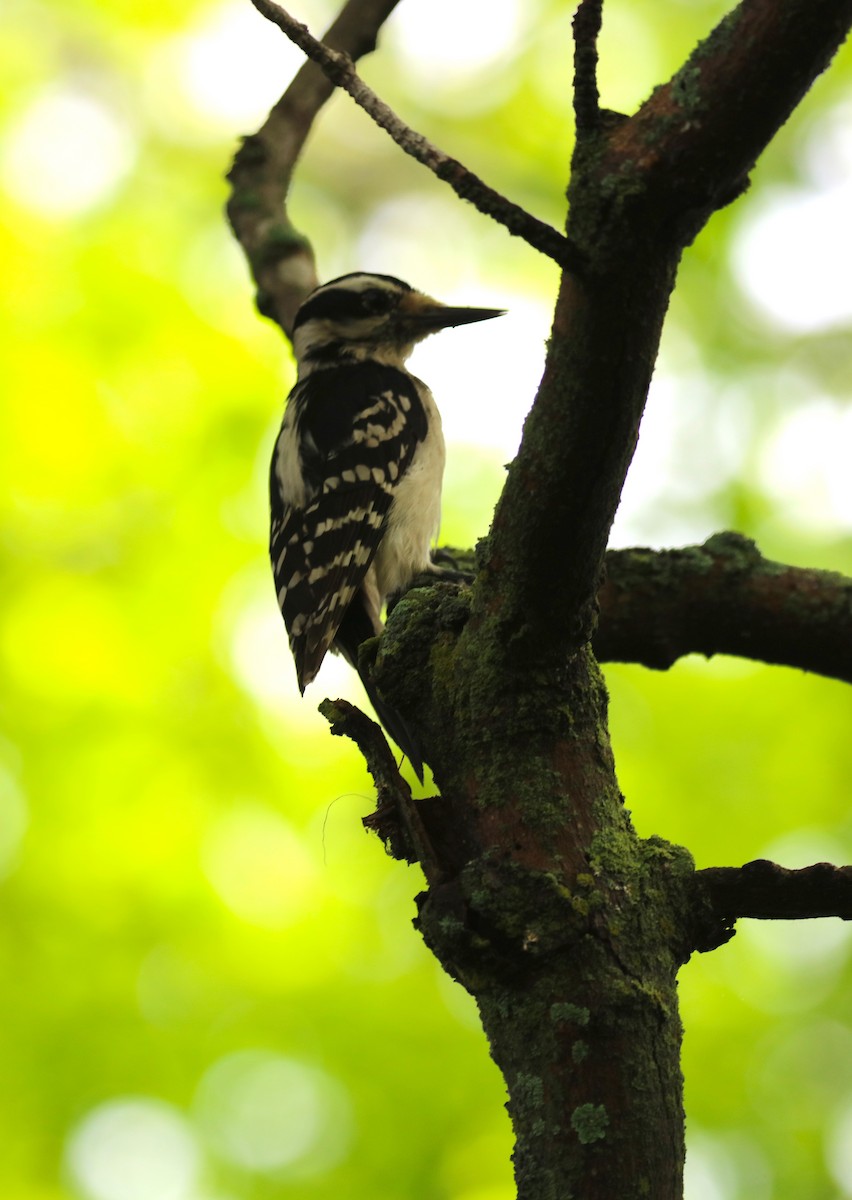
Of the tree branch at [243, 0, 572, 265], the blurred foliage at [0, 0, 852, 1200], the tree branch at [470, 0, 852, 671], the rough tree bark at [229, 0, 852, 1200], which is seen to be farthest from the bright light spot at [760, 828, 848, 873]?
the tree branch at [243, 0, 572, 265]

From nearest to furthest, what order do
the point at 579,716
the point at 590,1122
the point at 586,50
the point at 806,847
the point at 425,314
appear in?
the point at 586,50 < the point at 590,1122 < the point at 579,716 < the point at 425,314 < the point at 806,847

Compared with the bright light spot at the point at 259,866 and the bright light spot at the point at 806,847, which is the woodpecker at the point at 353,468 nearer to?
the bright light spot at the point at 259,866

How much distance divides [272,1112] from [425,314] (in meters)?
3.58

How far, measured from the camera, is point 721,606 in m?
3.59

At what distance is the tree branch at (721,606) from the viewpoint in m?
3.53

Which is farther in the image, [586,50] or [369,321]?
[369,321]

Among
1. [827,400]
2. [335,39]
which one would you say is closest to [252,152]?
[335,39]

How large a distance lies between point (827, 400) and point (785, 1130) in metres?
4.51

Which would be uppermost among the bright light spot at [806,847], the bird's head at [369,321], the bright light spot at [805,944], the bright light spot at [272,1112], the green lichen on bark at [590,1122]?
the bird's head at [369,321]

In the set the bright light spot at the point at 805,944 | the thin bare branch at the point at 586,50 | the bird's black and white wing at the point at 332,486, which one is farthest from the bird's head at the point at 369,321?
the thin bare branch at the point at 586,50

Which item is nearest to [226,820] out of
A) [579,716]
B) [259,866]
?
[259,866]

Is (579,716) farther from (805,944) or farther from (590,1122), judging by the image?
(805,944)

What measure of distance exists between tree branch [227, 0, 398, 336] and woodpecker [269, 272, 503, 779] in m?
0.11

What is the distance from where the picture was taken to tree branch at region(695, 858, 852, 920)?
2.06 meters
